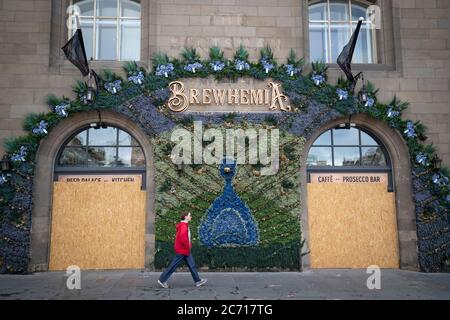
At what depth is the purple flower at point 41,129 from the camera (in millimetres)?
9812

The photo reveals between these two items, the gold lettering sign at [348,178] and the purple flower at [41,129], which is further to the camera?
the gold lettering sign at [348,178]

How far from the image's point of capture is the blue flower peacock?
31.9 ft

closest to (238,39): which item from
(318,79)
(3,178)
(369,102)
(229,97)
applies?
(229,97)

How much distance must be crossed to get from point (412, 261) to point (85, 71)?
380 inches

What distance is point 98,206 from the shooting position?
9.97 metres

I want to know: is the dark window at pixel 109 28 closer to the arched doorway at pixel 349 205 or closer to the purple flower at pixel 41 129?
the purple flower at pixel 41 129

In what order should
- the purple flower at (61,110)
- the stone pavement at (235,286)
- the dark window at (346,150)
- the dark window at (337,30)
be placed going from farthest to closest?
the dark window at (337,30) → the dark window at (346,150) → the purple flower at (61,110) → the stone pavement at (235,286)

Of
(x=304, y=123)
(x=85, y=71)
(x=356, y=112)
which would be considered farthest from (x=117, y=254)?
(x=356, y=112)

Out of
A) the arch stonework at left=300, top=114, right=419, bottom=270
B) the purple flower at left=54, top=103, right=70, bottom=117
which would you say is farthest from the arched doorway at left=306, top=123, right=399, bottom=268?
the purple flower at left=54, top=103, right=70, bottom=117

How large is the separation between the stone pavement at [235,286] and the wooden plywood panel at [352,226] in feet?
1.68

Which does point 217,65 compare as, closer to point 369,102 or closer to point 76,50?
point 76,50

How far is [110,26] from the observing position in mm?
11008

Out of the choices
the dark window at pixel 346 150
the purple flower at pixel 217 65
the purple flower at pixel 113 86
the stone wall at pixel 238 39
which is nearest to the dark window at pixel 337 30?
the stone wall at pixel 238 39

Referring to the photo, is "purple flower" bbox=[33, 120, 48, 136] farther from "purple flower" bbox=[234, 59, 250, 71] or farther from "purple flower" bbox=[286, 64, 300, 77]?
"purple flower" bbox=[286, 64, 300, 77]
